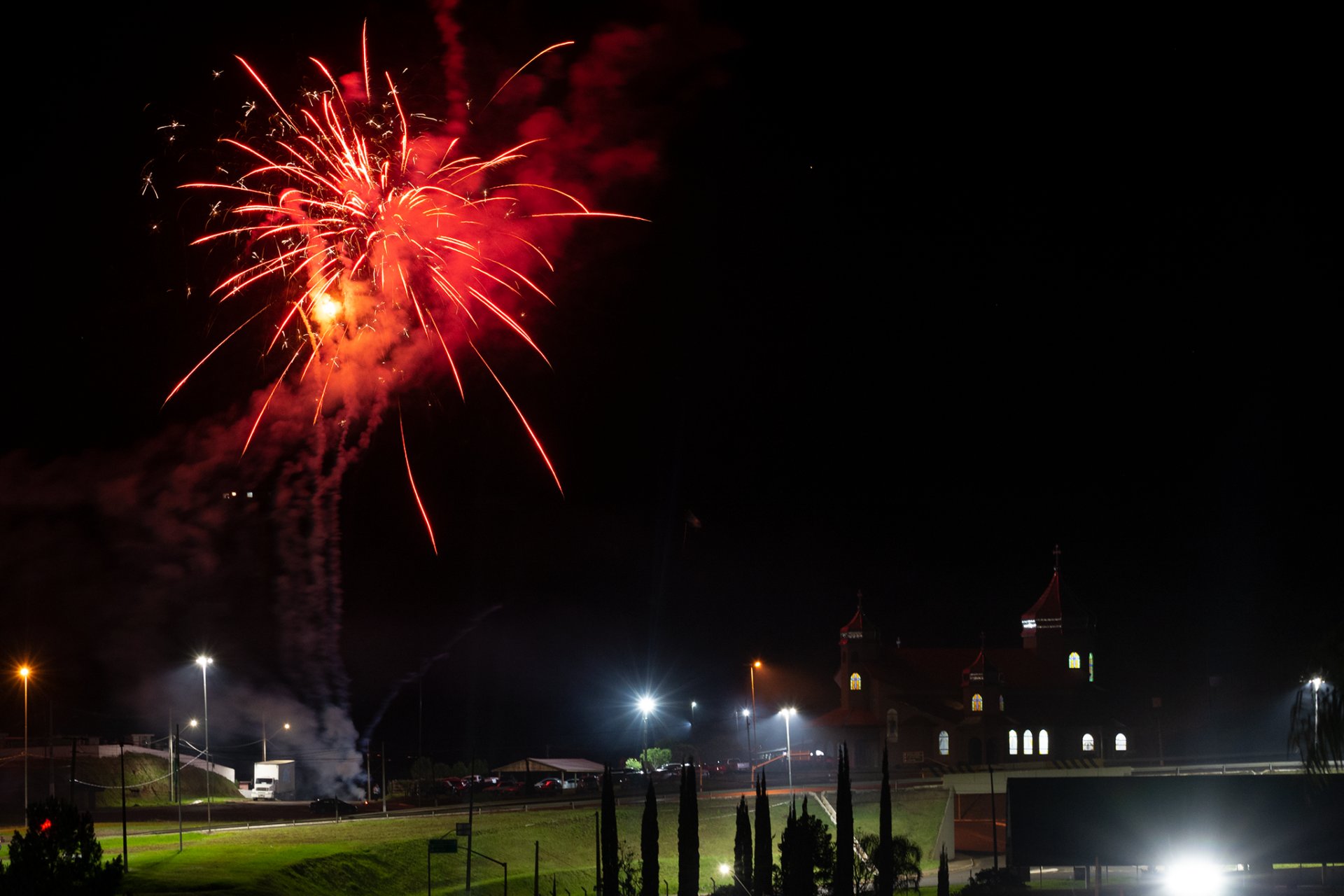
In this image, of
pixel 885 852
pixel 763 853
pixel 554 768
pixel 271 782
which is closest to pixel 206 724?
pixel 271 782

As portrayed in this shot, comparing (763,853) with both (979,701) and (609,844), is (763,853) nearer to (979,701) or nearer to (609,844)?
(609,844)

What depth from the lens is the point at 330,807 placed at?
62969mm

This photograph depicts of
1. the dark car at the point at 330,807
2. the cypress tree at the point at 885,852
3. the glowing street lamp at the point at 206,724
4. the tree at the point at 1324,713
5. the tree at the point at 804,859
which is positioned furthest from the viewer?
the dark car at the point at 330,807

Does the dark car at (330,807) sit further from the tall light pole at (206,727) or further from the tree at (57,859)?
the tree at (57,859)

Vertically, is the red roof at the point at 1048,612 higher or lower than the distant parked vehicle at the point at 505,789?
higher

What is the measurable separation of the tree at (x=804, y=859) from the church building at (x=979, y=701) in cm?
4163

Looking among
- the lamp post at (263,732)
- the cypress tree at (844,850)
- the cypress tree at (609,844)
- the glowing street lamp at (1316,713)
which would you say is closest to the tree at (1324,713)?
the glowing street lamp at (1316,713)

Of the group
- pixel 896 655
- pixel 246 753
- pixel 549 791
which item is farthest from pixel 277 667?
pixel 896 655

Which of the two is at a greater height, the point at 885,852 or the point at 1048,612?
the point at 1048,612

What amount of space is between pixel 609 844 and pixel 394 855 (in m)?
11.4

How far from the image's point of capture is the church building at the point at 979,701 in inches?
4072

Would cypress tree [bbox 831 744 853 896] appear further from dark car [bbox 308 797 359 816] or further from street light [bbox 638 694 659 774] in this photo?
street light [bbox 638 694 659 774]

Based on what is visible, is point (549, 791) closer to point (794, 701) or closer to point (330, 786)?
point (330, 786)

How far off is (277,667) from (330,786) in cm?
1466
